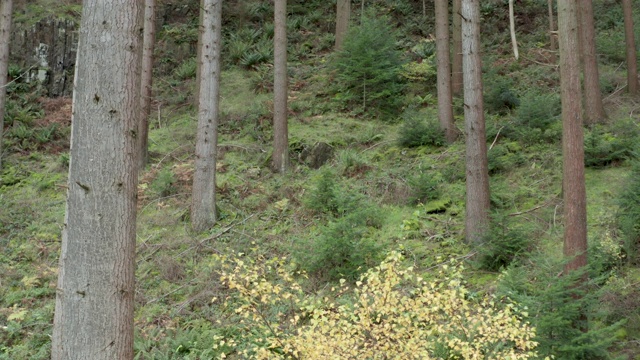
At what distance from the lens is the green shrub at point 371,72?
16.3 metres

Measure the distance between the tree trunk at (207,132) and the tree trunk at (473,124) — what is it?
5177mm

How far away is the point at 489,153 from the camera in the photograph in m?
12.4

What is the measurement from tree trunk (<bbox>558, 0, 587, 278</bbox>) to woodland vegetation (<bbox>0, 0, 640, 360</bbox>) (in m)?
0.06

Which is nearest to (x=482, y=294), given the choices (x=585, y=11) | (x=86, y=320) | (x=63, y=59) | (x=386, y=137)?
(x=86, y=320)

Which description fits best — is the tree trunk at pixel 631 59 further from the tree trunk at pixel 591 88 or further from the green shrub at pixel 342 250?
the green shrub at pixel 342 250

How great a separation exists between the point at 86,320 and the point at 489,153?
9.87m

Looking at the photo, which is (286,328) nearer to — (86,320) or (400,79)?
(86,320)

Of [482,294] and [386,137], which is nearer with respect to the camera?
[482,294]

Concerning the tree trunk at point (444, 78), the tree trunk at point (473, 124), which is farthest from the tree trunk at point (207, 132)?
the tree trunk at point (444, 78)

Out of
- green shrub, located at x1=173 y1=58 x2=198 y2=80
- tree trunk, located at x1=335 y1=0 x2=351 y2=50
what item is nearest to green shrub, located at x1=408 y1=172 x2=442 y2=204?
tree trunk, located at x1=335 y1=0 x2=351 y2=50

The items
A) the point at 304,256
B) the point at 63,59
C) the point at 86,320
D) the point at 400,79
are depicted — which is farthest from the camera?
the point at 63,59

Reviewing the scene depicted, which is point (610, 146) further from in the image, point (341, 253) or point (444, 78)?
point (341, 253)

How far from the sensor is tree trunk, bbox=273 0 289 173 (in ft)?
46.4

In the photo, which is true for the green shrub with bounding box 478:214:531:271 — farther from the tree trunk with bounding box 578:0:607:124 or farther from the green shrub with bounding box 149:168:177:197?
the green shrub with bounding box 149:168:177:197
